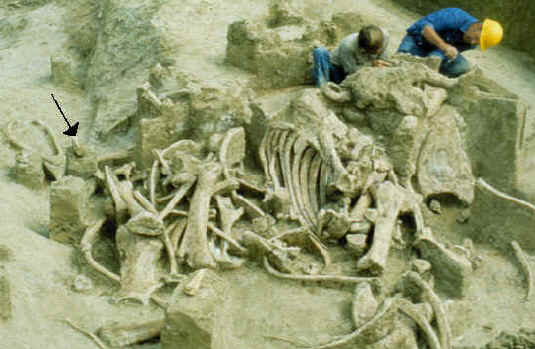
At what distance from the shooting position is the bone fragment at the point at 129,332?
5.46 meters

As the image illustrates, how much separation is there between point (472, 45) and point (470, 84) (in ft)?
5.21

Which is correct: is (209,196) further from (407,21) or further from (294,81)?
(407,21)

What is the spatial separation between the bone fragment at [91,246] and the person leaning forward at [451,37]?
17.2 ft

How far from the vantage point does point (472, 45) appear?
975cm

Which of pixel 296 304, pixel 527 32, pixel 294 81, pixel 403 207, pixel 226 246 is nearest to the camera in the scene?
pixel 296 304

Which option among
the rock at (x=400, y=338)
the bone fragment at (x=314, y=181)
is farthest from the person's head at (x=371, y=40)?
the rock at (x=400, y=338)

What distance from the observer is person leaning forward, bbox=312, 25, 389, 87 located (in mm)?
8758

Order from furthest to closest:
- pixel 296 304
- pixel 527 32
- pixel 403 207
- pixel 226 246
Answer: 1. pixel 527 32
2. pixel 403 207
3. pixel 226 246
4. pixel 296 304

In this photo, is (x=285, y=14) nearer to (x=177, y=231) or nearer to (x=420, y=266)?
(x=177, y=231)

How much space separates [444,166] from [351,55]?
82.2 inches

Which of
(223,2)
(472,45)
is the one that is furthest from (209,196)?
(223,2)

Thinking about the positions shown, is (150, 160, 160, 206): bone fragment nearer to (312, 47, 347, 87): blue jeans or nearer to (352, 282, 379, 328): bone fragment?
(352, 282, 379, 328): bone fragment

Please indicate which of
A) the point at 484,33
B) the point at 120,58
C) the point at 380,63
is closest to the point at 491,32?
the point at 484,33

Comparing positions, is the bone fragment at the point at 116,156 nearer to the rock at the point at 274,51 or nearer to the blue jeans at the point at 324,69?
the rock at the point at 274,51
